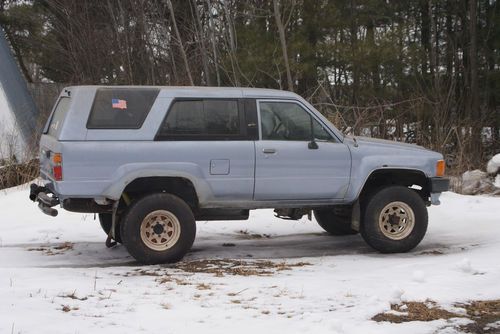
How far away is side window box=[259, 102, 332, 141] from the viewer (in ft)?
24.2

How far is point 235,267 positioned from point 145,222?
1.11 meters

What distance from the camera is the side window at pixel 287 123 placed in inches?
290

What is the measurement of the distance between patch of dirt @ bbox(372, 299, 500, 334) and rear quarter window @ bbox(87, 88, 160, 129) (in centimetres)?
347

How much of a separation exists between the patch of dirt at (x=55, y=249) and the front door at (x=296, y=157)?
2.75m

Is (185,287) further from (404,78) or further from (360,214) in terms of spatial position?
(404,78)

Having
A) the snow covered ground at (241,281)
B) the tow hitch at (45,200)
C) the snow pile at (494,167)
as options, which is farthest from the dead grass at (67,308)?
the snow pile at (494,167)

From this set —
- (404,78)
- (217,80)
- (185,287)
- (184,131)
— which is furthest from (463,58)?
(185,287)

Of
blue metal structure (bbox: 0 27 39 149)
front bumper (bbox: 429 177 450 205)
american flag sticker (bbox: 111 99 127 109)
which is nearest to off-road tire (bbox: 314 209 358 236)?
front bumper (bbox: 429 177 450 205)

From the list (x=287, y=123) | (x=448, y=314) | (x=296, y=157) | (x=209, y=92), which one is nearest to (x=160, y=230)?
(x=209, y=92)

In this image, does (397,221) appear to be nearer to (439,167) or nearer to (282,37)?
(439,167)

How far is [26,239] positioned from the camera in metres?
8.92

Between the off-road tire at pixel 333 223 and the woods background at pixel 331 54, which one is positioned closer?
the off-road tire at pixel 333 223

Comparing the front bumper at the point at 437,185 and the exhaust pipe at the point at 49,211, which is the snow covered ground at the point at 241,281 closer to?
the exhaust pipe at the point at 49,211

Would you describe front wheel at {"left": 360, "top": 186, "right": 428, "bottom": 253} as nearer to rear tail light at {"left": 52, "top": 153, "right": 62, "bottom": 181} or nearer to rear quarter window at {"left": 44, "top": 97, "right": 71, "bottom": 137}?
rear tail light at {"left": 52, "top": 153, "right": 62, "bottom": 181}
